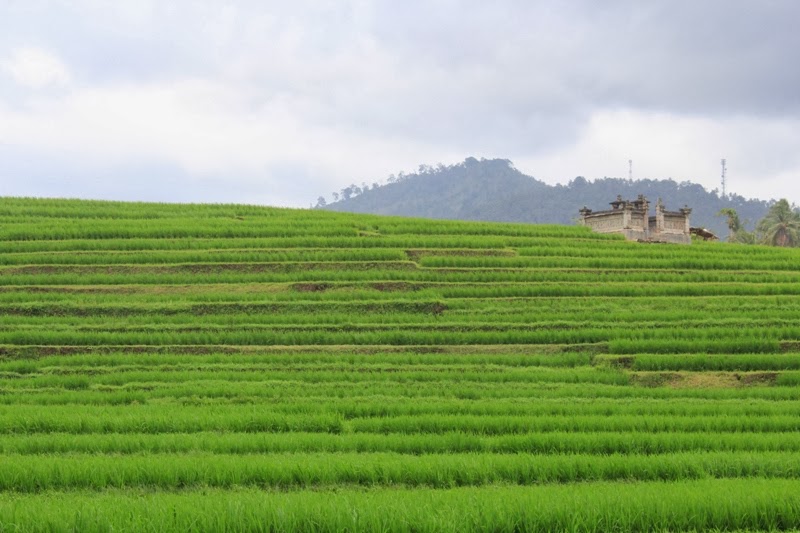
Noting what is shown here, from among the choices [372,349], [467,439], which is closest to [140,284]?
[372,349]

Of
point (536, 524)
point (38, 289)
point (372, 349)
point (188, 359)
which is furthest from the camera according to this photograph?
point (38, 289)

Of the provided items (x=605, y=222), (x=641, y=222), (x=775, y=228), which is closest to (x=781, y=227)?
(x=775, y=228)

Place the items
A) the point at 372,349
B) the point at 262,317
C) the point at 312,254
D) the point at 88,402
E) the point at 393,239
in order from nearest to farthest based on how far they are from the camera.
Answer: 1. the point at 88,402
2. the point at 372,349
3. the point at 262,317
4. the point at 312,254
5. the point at 393,239

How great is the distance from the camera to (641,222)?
103ft

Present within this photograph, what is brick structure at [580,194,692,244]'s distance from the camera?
31.1m

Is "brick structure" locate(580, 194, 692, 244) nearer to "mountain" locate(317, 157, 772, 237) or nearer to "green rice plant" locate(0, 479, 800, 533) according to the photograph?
"green rice plant" locate(0, 479, 800, 533)

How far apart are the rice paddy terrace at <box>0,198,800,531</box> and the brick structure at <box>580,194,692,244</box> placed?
3.23 meters

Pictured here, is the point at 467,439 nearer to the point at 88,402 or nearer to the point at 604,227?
the point at 88,402

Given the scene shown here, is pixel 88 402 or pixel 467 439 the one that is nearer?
pixel 467 439

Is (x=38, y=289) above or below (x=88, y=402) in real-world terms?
above

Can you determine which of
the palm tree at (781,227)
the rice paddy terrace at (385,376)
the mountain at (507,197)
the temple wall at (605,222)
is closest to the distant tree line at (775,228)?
the palm tree at (781,227)

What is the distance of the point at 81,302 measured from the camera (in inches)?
746

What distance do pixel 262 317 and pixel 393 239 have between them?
733 cm

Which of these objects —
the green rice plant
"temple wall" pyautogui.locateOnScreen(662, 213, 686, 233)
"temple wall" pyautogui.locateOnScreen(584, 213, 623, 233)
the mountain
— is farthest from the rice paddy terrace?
the mountain
